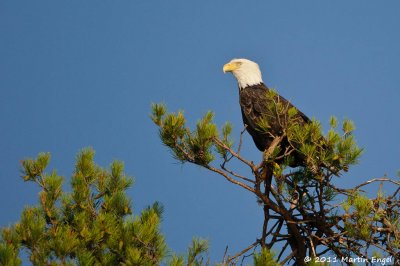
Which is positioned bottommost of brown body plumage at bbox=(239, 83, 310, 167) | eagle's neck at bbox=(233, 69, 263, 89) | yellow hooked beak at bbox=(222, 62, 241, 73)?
brown body plumage at bbox=(239, 83, 310, 167)

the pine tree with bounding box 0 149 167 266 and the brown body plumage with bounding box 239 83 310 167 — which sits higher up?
the brown body plumage with bounding box 239 83 310 167

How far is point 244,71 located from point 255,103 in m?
0.95

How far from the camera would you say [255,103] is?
23.6 feet

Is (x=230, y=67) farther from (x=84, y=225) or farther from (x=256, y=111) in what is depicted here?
(x=84, y=225)

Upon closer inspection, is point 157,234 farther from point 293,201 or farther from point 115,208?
point 293,201

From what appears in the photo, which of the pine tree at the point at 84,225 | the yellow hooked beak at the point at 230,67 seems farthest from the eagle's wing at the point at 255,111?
the pine tree at the point at 84,225

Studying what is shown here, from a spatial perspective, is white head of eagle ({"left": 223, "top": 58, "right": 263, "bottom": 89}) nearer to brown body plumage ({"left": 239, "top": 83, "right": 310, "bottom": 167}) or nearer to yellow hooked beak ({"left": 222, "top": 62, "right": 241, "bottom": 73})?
yellow hooked beak ({"left": 222, "top": 62, "right": 241, "bottom": 73})

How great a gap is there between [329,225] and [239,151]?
0.89 metres

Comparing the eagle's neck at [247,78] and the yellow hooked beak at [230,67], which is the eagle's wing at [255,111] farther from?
the yellow hooked beak at [230,67]

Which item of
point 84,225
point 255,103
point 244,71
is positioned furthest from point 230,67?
point 84,225

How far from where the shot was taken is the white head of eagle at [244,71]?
25.9 feet

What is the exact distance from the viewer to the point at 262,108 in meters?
7.09

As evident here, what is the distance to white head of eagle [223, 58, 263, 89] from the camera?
7.91 metres

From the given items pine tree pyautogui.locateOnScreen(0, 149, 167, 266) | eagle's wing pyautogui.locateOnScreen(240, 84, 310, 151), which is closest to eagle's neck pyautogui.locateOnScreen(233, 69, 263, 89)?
eagle's wing pyautogui.locateOnScreen(240, 84, 310, 151)
